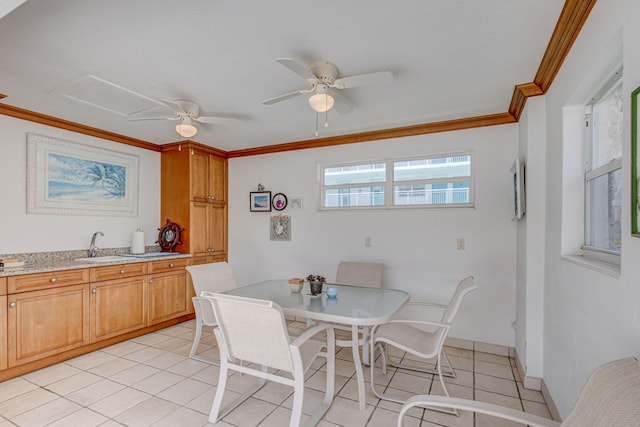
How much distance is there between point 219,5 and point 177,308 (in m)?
3.54

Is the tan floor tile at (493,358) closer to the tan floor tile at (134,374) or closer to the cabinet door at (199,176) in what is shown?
the tan floor tile at (134,374)

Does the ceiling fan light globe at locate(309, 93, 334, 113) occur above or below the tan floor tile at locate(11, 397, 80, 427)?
above

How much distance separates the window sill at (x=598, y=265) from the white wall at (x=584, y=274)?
0.02 meters

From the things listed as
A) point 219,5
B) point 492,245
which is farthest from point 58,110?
point 492,245

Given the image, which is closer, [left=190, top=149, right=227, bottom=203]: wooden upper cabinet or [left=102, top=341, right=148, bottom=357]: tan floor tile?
[left=102, top=341, right=148, bottom=357]: tan floor tile

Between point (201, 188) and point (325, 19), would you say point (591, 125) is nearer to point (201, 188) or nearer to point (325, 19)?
point (325, 19)

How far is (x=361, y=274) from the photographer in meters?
3.38

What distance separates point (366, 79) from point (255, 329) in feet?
5.42

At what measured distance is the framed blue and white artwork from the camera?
10.5 feet

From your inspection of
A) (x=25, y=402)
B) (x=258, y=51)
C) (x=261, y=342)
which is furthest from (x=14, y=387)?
(x=258, y=51)

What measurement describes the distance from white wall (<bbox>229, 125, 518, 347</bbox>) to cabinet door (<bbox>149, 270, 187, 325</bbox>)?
34.4 inches

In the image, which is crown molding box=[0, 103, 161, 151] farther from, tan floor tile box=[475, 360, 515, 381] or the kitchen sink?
tan floor tile box=[475, 360, 515, 381]

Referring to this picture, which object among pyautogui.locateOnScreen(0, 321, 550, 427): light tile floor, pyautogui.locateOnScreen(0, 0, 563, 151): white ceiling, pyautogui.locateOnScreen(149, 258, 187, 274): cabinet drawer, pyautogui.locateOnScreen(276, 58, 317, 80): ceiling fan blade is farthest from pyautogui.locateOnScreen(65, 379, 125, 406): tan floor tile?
pyautogui.locateOnScreen(276, 58, 317, 80): ceiling fan blade

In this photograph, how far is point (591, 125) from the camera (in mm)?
1819
